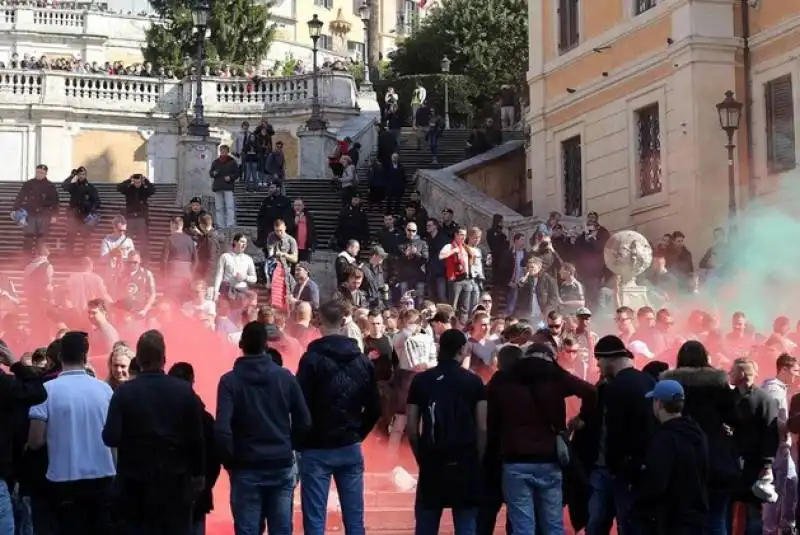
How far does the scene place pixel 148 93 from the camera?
47.9 metres

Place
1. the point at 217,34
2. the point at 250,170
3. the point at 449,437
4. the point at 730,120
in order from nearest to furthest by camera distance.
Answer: the point at 449,437 → the point at 730,120 → the point at 250,170 → the point at 217,34

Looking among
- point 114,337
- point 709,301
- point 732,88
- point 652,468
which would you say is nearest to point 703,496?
point 652,468

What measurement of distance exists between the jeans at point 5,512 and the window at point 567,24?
22545 millimetres

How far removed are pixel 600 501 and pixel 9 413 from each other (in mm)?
4343

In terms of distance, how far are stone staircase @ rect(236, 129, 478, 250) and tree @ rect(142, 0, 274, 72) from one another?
1809cm

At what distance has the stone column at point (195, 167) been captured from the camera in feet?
93.9

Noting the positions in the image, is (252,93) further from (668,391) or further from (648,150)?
(668,391)

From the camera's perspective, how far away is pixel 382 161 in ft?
103

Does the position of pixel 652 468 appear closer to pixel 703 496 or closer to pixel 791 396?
pixel 703 496

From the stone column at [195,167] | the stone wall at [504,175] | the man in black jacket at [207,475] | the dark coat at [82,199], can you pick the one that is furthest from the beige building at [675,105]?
the man in black jacket at [207,475]

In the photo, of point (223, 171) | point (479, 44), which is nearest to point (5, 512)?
point (223, 171)

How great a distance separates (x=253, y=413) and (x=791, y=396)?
18.8ft

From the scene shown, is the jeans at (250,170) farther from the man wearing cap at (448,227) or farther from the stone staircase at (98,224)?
the man wearing cap at (448,227)

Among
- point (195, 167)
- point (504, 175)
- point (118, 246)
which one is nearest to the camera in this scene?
point (118, 246)
